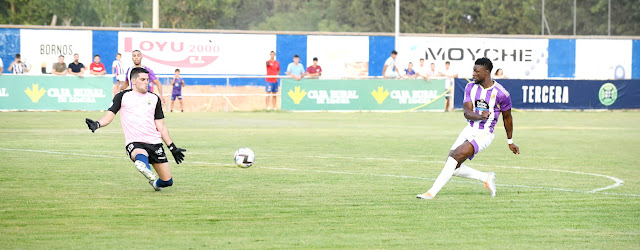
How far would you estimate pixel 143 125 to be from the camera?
11258 mm

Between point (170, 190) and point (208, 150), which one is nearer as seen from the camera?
point (170, 190)

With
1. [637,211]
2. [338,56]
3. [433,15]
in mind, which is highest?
[433,15]

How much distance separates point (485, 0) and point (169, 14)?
30619mm

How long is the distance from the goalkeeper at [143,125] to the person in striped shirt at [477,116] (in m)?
3.13

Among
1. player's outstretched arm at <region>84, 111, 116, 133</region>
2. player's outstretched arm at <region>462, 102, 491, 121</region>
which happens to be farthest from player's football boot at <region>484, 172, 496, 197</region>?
player's outstretched arm at <region>84, 111, 116, 133</region>

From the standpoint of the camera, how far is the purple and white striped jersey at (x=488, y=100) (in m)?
11.2

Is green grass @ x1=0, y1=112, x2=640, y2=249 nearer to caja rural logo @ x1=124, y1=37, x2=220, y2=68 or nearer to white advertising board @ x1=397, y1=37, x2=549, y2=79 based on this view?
caja rural logo @ x1=124, y1=37, x2=220, y2=68

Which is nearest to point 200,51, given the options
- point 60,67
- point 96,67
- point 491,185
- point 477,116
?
point 96,67

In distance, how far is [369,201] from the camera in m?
10.8

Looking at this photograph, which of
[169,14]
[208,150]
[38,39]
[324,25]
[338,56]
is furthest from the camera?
[324,25]

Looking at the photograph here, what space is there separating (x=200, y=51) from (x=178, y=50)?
110 centimetres

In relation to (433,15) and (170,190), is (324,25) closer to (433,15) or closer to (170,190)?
(433,15)

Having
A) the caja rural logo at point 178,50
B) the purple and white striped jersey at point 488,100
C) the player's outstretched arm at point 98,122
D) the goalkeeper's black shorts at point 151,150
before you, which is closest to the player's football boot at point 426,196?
the purple and white striped jersey at point 488,100

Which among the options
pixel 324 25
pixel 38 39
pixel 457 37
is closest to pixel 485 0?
pixel 324 25
